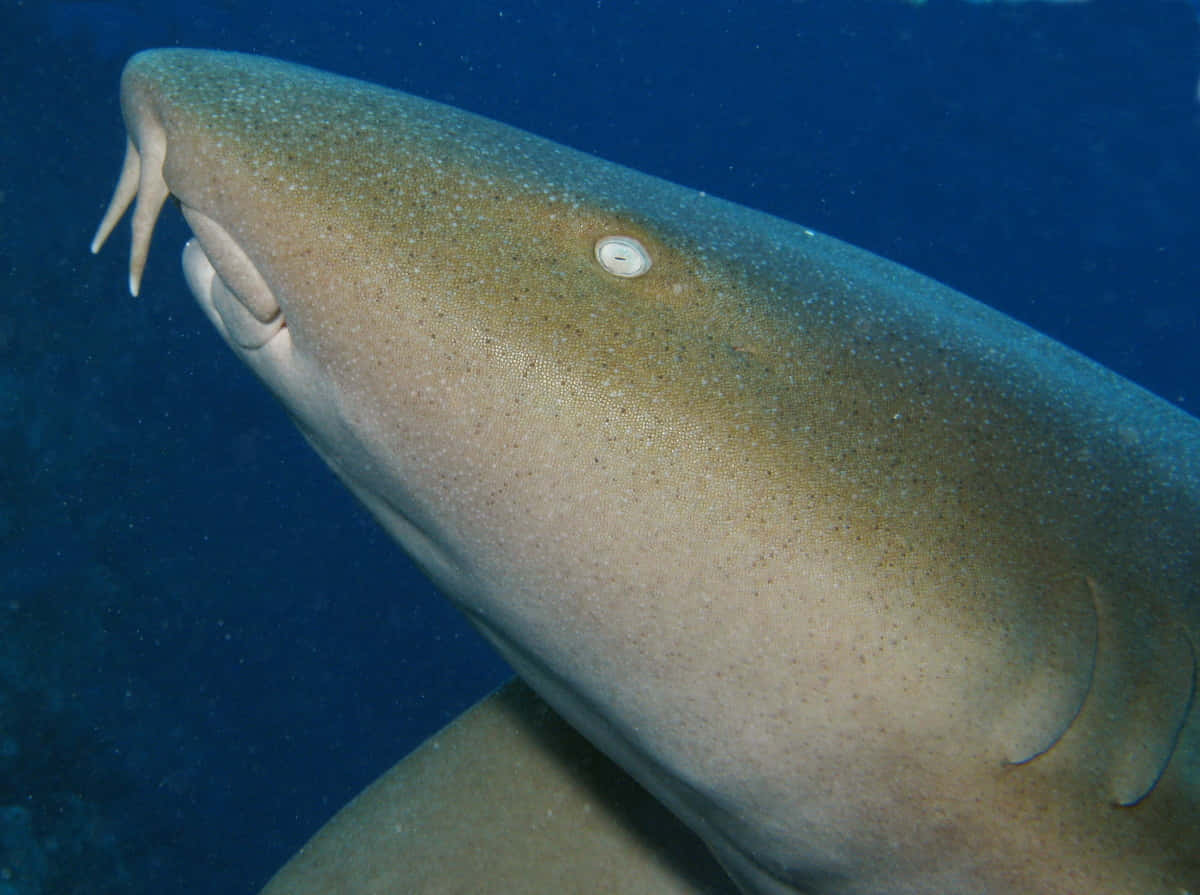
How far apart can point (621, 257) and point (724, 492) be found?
53cm

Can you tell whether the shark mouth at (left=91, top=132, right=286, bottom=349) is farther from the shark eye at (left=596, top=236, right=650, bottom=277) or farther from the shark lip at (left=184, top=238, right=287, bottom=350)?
the shark eye at (left=596, top=236, right=650, bottom=277)

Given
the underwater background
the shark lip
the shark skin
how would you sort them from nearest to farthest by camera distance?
1. the shark skin
2. the shark lip
3. the underwater background

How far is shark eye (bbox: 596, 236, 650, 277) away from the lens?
151 centimetres

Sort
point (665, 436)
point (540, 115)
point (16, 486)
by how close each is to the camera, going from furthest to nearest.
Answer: point (540, 115), point (16, 486), point (665, 436)

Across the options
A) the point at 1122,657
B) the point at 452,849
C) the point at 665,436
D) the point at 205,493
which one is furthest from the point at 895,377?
the point at 205,493

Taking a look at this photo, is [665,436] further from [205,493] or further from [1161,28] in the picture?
[1161,28]

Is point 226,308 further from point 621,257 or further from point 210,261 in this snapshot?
point 621,257

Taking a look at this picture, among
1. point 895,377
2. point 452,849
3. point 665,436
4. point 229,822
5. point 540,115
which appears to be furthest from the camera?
point 540,115

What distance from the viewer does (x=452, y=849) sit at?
2.47 metres

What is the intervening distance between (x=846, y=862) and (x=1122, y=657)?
2.37 ft

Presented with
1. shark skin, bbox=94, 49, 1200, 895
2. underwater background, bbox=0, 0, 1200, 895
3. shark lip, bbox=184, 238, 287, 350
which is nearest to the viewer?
shark skin, bbox=94, 49, 1200, 895

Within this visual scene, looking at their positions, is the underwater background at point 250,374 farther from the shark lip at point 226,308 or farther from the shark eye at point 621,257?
the shark eye at point 621,257

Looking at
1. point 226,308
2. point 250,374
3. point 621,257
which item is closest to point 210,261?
point 226,308

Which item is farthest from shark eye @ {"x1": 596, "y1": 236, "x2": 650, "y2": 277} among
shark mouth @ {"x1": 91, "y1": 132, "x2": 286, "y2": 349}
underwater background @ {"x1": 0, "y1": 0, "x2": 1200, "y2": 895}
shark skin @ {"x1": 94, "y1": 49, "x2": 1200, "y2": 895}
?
underwater background @ {"x1": 0, "y1": 0, "x2": 1200, "y2": 895}
